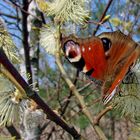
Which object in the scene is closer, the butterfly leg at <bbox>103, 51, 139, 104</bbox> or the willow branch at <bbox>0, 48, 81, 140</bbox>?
the willow branch at <bbox>0, 48, 81, 140</bbox>

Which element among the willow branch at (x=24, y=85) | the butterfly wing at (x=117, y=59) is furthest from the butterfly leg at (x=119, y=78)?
the willow branch at (x=24, y=85)

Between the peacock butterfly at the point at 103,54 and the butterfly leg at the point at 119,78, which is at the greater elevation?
the peacock butterfly at the point at 103,54

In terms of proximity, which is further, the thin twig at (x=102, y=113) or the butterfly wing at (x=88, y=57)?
the thin twig at (x=102, y=113)

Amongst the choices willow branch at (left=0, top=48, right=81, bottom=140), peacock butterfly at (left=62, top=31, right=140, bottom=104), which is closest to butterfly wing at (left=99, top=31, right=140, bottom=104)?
peacock butterfly at (left=62, top=31, right=140, bottom=104)

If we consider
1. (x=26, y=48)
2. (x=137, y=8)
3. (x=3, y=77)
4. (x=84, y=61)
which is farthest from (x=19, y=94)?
(x=137, y=8)

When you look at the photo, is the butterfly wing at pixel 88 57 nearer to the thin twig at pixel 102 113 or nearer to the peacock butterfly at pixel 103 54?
the peacock butterfly at pixel 103 54

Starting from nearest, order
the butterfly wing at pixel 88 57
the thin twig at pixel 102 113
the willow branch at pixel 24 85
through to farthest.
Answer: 1. the willow branch at pixel 24 85
2. the butterfly wing at pixel 88 57
3. the thin twig at pixel 102 113

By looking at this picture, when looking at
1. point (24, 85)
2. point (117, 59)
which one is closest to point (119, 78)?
point (117, 59)

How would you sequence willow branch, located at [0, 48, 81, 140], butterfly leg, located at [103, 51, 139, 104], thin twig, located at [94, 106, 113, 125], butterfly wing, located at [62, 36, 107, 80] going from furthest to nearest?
thin twig, located at [94, 106, 113, 125], butterfly wing, located at [62, 36, 107, 80], butterfly leg, located at [103, 51, 139, 104], willow branch, located at [0, 48, 81, 140]

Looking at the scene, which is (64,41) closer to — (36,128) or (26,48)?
(36,128)

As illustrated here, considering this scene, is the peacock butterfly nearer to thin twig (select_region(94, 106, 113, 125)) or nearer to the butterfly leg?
the butterfly leg
